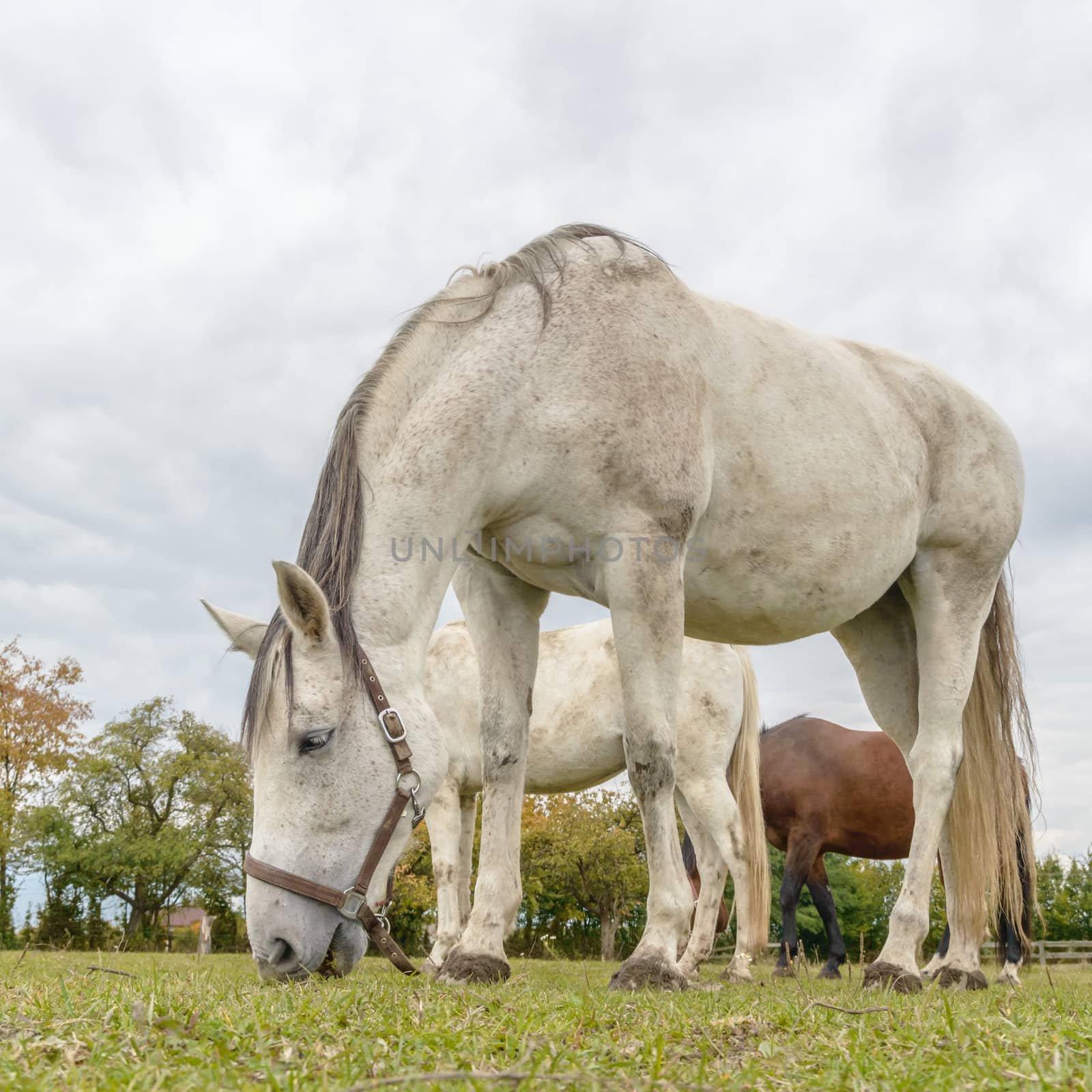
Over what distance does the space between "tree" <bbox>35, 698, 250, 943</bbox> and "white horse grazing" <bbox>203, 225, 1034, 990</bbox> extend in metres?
32.8

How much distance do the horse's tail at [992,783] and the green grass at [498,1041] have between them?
2.58 meters

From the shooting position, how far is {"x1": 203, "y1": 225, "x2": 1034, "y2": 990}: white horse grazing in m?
3.57

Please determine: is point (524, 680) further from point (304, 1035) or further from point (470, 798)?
point (470, 798)

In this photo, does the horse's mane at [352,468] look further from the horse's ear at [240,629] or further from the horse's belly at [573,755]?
the horse's belly at [573,755]

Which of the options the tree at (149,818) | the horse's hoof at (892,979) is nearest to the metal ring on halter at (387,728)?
the horse's hoof at (892,979)

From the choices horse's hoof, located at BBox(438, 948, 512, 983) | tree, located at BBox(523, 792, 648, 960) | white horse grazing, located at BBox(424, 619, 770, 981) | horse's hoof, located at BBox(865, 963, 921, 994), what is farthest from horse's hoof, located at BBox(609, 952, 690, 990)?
tree, located at BBox(523, 792, 648, 960)

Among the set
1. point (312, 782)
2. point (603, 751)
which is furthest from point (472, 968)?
point (603, 751)

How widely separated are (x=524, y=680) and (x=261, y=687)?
1.40 meters

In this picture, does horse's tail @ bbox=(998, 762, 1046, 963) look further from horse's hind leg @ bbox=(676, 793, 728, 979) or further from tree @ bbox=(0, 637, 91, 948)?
tree @ bbox=(0, 637, 91, 948)

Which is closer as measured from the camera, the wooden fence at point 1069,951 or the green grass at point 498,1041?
the green grass at point 498,1041

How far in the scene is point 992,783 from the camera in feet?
18.8

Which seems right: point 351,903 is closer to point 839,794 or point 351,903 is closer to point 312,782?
point 312,782

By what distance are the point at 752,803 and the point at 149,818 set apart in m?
34.7

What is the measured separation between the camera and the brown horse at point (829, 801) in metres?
10.9
